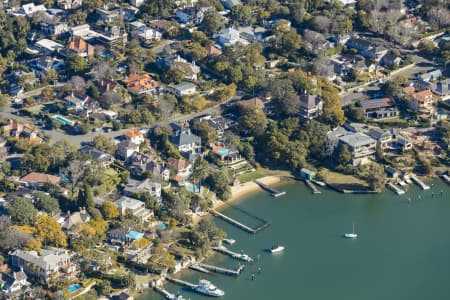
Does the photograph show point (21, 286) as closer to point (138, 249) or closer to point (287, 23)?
point (138, 249)

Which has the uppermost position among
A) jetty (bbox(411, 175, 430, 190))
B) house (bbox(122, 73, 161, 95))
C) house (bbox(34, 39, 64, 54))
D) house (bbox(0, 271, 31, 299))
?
house (bbox(122, 73, 161, 95))

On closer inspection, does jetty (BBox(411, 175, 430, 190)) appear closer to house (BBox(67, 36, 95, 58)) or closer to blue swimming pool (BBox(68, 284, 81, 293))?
blue swimming pool (BBox(68, 284, 81, 293))

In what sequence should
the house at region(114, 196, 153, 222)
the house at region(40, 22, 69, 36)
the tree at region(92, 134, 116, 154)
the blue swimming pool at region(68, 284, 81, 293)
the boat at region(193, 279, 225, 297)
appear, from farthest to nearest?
the house at region(40, 22, 69, 36), the tree at region(92, 134, 116, 154), the house at region(114, 196, 153, 222), the boat at region(193, 279, 225, 297), the blue swimming pool at region(68, 284, 81, 293)

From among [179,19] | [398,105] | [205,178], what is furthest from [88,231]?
[179,19]

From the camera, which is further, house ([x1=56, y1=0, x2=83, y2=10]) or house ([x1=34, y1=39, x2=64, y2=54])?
house ([x1=56, y1=0, x2=83, y2=10])

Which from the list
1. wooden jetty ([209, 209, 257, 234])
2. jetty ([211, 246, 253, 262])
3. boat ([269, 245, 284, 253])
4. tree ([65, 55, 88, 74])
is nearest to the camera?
jetty ([211, 246, 253, 262])

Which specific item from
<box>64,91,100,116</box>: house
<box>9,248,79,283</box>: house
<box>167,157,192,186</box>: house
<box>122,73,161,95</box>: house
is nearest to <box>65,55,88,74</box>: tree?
<box>122,73,161,95</box>: house

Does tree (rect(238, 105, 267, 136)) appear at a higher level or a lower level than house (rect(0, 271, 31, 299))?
higher
